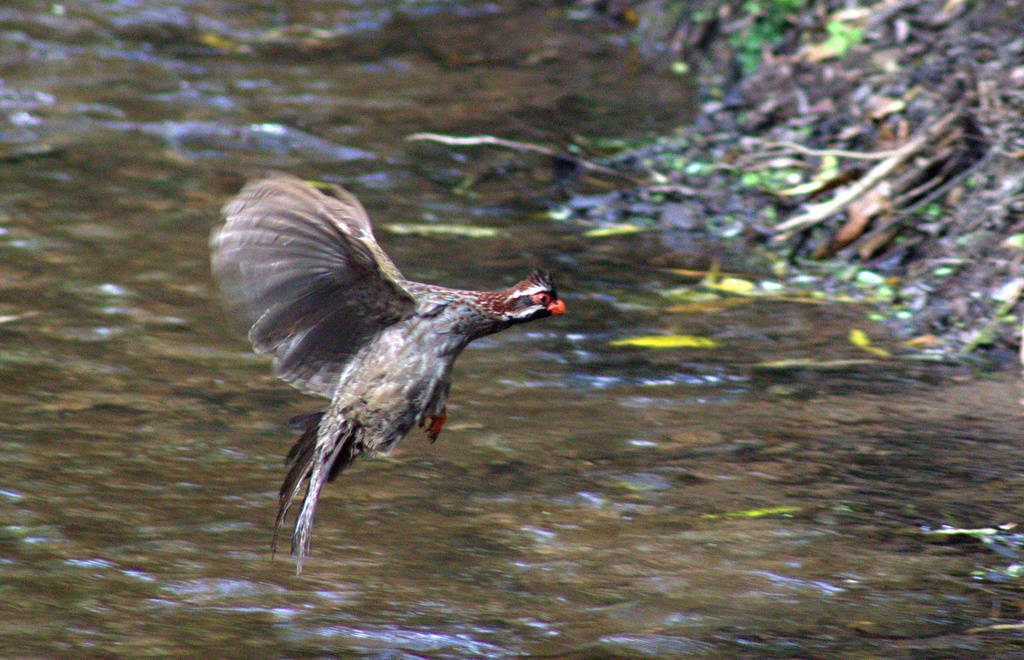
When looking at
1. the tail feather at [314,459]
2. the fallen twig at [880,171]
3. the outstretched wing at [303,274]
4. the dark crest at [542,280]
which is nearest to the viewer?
the outstretched wing at [303,274]

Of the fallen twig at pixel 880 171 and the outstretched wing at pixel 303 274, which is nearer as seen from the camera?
→ the outstretched wing at pixel 303 274

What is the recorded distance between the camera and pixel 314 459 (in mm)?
3607

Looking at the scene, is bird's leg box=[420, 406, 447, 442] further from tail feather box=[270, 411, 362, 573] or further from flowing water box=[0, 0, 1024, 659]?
flowing water box=[0, 0, 1024, 659]

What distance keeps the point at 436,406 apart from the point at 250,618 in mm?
810

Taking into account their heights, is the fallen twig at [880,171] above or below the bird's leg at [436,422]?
above

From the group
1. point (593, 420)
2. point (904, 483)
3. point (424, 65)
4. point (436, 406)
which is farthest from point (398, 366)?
point (424, 65)

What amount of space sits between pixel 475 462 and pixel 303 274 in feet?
3.96

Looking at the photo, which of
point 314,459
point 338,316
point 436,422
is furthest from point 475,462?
point 338,316

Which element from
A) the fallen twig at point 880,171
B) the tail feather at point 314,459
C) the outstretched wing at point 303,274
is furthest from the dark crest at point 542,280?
the fallen twig at point 880,171

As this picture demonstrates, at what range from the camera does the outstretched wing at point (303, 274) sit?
10.9ft

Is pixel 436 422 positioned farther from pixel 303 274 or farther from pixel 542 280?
pixel 303 274

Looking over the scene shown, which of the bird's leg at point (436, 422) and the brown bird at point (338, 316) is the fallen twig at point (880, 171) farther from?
the bird's leg at point (436, 422)

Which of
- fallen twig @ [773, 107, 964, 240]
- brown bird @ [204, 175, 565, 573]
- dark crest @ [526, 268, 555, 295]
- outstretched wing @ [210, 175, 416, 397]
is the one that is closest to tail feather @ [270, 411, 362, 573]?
brown bird @ [204, 175, 565, 573]

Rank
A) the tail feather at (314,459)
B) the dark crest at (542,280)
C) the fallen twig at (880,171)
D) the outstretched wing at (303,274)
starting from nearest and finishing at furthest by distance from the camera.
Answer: the outstretched wing at (303,274), the tail feather at (314,459), the dark crest at (542,280), the fallen twig at (880,171)
